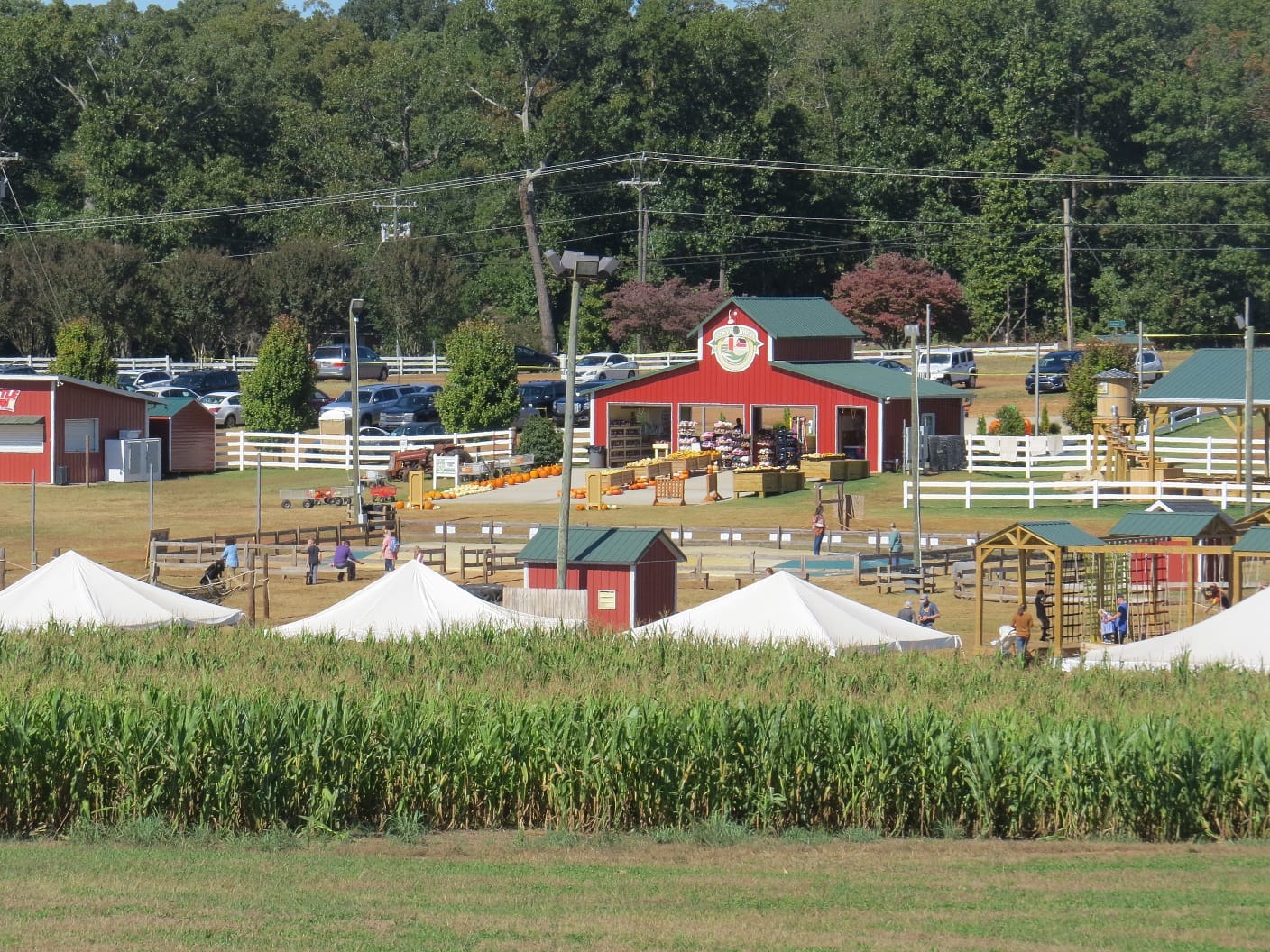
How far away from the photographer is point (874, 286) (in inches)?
3433

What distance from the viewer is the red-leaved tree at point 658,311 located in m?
87.8

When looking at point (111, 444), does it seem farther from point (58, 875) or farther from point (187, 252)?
point (58, 875)

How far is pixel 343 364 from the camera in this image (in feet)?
283

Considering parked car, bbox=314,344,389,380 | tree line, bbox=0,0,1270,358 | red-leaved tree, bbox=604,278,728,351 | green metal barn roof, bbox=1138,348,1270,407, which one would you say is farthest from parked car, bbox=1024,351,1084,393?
parked car, bbox=314,344,389,380

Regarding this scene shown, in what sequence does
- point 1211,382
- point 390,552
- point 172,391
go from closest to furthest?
point 390,552 → point 1211,382 → point 172,391

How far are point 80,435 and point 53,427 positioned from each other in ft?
3.75

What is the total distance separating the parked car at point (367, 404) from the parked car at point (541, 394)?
4.99m

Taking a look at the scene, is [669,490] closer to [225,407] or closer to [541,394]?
[541,394]

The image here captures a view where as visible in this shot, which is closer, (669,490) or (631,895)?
(631,895)

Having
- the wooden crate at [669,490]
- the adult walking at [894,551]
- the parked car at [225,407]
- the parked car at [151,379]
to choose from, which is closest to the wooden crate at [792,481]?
the wooden crate at [669,490]

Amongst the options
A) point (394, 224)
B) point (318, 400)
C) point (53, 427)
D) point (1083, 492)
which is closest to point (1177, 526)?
point (1083, 492)

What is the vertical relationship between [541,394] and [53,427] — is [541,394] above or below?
above

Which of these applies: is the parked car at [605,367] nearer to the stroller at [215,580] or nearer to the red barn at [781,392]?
the red barn at [781,392]

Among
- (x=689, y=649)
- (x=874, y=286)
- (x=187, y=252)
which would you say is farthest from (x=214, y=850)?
(x=187, y=252)
